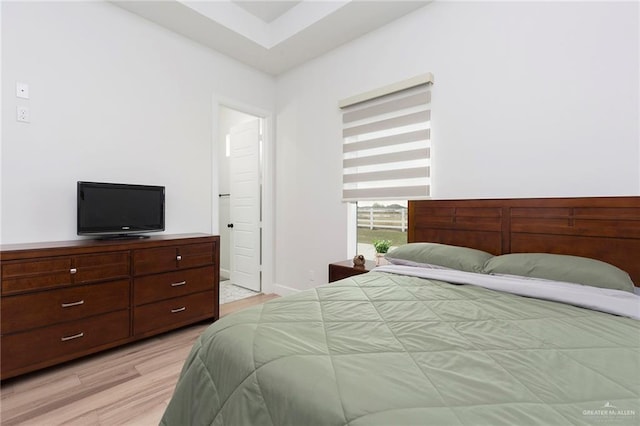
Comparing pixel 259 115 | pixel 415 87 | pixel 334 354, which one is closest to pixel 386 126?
pixel 415 87

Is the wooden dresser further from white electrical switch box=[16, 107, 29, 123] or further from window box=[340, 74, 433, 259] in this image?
window box=[340, 74, 433, 259]

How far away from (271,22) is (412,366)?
3.63 m

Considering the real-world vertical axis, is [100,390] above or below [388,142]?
below

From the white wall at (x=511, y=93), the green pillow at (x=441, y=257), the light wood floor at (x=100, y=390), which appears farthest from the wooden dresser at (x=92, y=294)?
the green pillow at (x=441, y=257)

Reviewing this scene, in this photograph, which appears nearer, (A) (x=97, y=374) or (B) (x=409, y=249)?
(A) (x=97, y=374)

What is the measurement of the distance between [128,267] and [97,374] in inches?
28.8

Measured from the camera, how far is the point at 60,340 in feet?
6.56

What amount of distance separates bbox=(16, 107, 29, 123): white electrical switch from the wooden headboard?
10.5 feet

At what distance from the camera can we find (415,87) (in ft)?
8.87

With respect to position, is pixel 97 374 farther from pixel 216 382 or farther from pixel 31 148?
pixel 31 148

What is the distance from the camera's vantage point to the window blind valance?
8.72 feet

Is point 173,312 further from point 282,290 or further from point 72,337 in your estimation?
point 282,290

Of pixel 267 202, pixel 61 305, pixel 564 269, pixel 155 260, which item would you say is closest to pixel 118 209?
pixel 155 260

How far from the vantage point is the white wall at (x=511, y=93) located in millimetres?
1856
